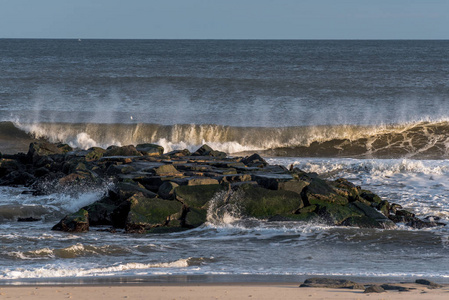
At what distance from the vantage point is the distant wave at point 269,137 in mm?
23094

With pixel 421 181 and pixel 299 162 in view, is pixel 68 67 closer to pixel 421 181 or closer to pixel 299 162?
pixel 299 162

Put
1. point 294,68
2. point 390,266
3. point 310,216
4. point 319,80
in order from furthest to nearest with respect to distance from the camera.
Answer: point 294,68, point 319,80, point 310,216, point 390,266

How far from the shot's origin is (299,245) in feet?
33.2

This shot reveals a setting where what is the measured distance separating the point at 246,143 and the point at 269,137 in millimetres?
961

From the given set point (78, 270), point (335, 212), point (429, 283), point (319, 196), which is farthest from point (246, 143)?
point (429, 283)

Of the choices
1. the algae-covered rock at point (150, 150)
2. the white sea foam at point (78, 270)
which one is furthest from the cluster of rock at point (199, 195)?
the white sea foam at point (78, 270)

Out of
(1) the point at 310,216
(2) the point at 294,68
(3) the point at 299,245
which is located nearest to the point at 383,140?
(1) the point at 310,216

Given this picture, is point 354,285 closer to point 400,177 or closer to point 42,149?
point 400,177

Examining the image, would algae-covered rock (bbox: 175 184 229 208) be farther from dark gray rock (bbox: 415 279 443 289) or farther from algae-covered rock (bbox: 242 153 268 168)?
dark gray rock (bbox: 415 279 443 289)

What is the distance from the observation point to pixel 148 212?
434 inches

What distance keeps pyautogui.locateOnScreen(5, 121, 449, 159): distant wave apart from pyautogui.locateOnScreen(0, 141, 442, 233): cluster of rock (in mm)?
8597

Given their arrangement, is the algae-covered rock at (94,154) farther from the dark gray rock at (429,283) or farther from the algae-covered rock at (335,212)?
the dark gray rock at (429,283)

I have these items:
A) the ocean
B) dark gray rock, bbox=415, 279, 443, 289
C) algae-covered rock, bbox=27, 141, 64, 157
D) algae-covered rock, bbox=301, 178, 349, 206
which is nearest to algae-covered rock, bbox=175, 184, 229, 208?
the ocean

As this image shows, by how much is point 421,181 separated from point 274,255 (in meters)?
7.56
